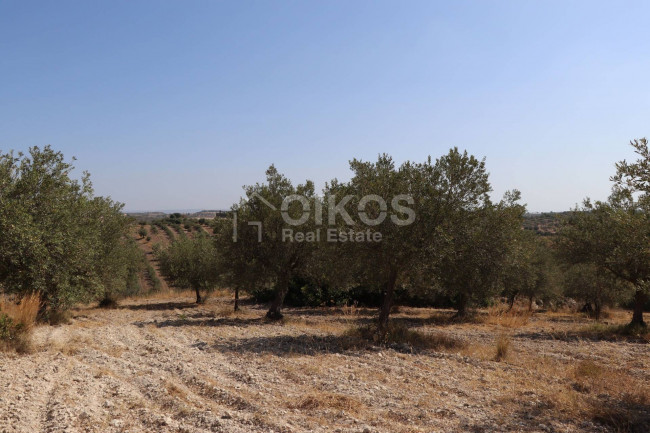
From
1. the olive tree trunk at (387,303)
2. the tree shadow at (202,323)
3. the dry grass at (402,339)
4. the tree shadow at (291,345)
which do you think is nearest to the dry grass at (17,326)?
the tree shadow at (291,345)

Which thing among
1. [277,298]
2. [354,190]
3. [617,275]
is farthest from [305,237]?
[617,275]

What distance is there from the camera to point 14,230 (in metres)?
12.6

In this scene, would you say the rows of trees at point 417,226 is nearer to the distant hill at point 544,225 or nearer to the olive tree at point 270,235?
the olive tree at point 270,235

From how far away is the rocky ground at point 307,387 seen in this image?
6.90 m

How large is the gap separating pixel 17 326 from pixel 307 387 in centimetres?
838

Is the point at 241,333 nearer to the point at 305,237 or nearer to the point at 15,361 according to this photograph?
the point at 305,237

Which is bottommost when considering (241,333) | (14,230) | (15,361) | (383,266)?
(241,333)

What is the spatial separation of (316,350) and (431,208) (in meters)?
6.51

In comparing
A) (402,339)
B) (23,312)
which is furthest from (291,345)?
(23,312)

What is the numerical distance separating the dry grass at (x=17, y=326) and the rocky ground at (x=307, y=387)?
0.54 metres

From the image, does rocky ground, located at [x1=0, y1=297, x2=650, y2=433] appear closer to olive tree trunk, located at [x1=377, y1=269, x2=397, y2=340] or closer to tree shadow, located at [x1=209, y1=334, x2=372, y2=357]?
tree shadow, located at [x1=209, y1=334, x2=372, y2=357]

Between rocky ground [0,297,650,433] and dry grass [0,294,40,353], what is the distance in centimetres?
54

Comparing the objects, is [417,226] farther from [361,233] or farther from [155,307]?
[155,307]

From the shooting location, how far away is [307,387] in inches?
360
